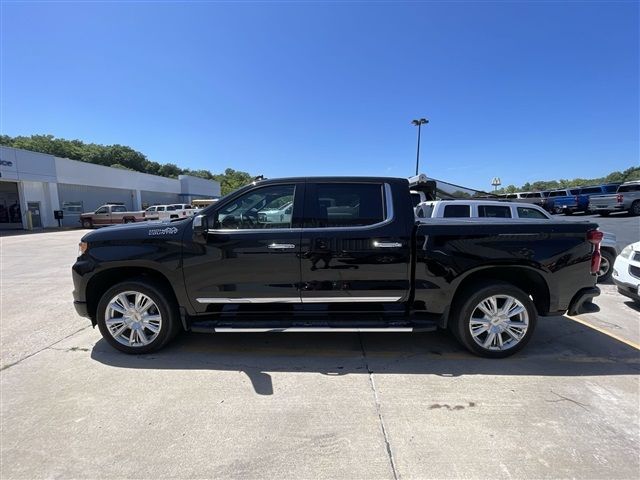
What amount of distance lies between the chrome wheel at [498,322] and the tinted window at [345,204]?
1.46m

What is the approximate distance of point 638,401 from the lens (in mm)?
3098

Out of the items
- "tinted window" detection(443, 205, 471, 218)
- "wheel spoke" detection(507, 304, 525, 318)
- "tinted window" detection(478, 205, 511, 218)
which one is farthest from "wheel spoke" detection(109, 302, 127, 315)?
"tinted window" detection(478, 205, 511, 218)

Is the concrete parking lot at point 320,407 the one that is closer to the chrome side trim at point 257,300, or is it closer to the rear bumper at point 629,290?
the chrome side trim at point 257,300

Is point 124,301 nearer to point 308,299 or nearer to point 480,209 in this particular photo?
point 308,299

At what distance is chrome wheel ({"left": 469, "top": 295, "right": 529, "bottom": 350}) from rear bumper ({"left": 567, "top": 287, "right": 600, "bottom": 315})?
0.56 metres

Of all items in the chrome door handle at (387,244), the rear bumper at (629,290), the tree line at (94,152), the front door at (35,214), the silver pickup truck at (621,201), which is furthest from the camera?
the tree line at (94,152)

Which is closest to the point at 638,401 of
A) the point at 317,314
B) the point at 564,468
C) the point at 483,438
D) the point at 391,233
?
the point at 564,468

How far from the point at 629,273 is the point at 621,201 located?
20.4 metres

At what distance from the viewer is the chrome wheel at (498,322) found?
12.6ft

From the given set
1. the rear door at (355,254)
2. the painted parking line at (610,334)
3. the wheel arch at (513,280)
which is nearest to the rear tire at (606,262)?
the painted parking line at (610,334)

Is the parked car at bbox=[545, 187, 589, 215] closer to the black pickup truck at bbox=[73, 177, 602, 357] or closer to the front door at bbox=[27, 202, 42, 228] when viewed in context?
the black pickup truck at bbox=[73, 177, 602, 357]

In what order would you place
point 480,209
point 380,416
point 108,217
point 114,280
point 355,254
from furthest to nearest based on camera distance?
1. point 108,217
2. point 480,209
3. point 114,280
4. point 355,254
5. point 380,416

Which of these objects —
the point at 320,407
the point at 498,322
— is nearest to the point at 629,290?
the point at 498,322

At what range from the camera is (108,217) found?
27.7m
